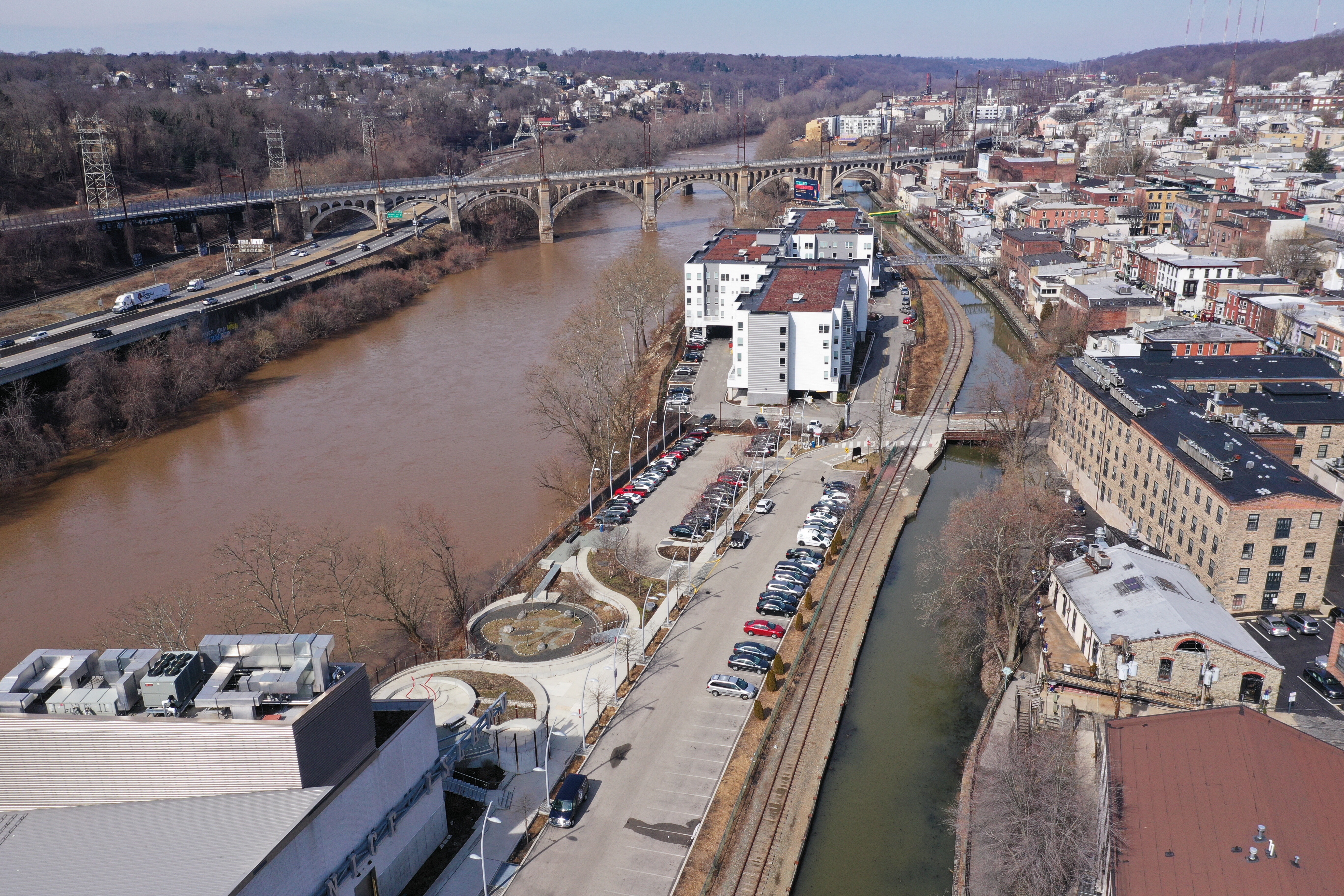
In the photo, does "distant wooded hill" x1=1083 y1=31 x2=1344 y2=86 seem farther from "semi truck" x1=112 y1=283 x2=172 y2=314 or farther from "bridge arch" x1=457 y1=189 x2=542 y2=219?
"semi truck" x1=112 y1=283 x2=172 y2=314

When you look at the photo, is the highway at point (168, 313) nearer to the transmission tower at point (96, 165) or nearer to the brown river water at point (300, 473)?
the brown river water at point (300, 473)

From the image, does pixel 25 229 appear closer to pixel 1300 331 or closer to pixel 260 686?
pixel 260 686

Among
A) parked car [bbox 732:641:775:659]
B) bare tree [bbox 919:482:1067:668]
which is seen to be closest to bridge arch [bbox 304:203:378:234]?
bare tree [bbox 919:482:1067:668]

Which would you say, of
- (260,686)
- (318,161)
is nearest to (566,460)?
(260,686)

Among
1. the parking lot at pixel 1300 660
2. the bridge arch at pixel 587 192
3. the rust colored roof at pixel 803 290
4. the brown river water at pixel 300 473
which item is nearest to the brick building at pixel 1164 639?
the parking lot at pixel 1300 660

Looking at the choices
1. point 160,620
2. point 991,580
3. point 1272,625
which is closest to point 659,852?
point 991,580
